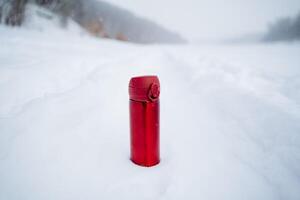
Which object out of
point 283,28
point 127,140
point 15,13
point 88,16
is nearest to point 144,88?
point 127,140

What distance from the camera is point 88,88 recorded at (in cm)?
289

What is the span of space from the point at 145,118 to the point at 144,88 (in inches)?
8.2

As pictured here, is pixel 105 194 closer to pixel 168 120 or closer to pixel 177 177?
pixel 177 177

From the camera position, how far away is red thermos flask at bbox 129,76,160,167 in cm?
146

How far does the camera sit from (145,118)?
1476mm

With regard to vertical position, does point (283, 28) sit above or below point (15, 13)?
above

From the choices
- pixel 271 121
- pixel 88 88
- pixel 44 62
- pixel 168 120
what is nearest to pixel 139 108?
pixel 168 120

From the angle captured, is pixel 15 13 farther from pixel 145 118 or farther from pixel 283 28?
pixel 283 28

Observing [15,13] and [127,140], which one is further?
[15,13]

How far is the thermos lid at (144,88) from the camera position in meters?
1.45

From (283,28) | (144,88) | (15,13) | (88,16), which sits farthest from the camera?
(283,28)

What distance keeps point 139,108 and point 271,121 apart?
52.5 inches

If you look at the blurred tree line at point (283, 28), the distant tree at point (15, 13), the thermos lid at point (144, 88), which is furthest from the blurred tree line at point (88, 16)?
the blurred tree line at point (283, 28)

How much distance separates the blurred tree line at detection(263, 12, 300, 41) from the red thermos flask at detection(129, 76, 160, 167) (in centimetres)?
3375
